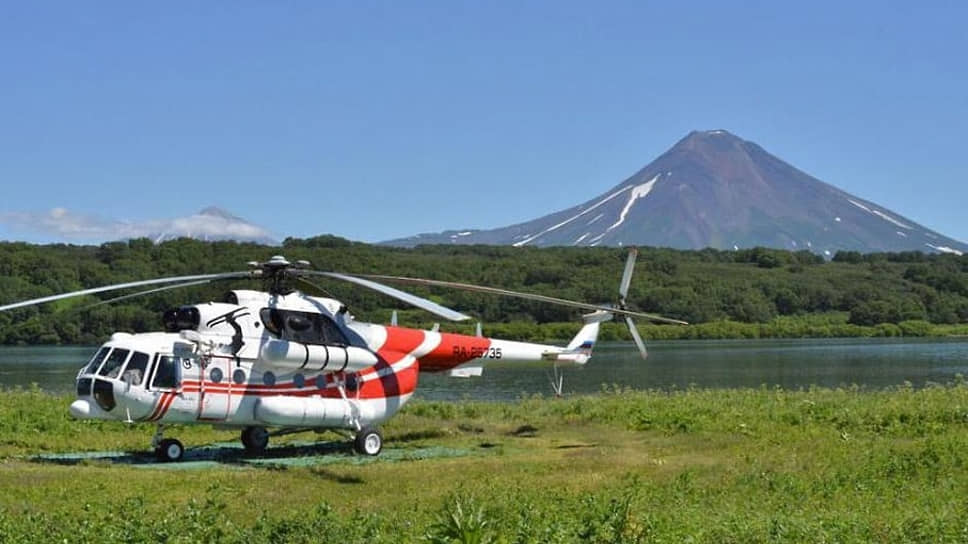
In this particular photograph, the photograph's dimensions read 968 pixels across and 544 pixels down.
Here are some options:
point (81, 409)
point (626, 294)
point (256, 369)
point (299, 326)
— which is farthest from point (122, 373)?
point (626, 294)

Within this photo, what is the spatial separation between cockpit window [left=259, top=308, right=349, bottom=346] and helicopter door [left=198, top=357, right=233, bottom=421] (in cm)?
91

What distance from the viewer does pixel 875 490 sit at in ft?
46.3

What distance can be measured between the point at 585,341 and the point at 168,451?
9467 millimetres

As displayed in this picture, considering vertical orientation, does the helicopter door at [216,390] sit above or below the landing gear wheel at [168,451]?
above

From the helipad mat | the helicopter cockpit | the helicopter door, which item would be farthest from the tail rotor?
the helicopter cockpit

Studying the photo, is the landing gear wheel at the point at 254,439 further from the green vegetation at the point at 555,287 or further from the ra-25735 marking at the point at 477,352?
the green vegetation at the point at 555,287

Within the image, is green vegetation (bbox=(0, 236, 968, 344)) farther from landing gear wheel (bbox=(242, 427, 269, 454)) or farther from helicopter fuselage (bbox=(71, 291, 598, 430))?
helicopter fuselage (bbox=(71, 291, 598, 430))

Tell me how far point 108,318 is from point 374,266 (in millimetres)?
38998

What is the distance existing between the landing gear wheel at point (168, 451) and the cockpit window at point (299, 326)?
7.75 feet

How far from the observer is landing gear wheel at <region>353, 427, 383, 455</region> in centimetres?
1978

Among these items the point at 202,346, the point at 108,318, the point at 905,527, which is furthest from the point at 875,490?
the point at 108,318

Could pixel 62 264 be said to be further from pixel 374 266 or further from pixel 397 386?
pixel 397 386

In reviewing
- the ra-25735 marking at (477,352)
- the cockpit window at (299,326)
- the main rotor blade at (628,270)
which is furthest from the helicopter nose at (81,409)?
the main rotor blade at (628,270)

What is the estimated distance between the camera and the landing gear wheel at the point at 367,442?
19781mm
